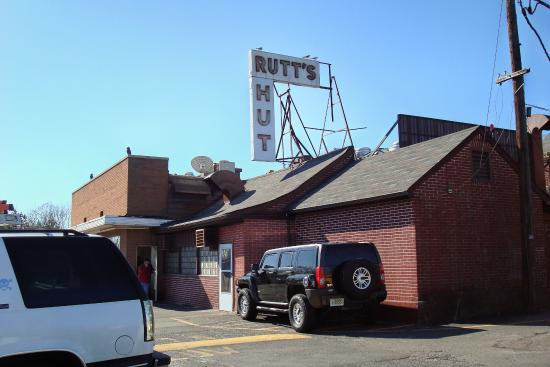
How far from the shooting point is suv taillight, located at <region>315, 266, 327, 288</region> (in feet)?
39.2

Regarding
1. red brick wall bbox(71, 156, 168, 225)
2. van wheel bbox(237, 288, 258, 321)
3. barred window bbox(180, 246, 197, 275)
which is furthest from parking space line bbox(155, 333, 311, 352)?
red brick wall bbox(71, 156, 168, 225)

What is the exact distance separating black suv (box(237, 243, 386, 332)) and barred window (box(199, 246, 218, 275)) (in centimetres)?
575

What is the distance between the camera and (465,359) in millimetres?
8914

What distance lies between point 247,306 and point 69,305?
1012 centimetres

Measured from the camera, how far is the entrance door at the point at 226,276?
17.7m

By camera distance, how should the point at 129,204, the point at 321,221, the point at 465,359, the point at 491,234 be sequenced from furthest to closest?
the point at 129,204 < the point at 321,221 < the point at 491,234 < the point at 465,359

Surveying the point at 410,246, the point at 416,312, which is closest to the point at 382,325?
the point at 416,312

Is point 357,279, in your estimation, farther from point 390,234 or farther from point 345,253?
point 390,234

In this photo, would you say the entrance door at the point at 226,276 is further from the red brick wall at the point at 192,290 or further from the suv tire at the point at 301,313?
the suv tire at the point at 301,313

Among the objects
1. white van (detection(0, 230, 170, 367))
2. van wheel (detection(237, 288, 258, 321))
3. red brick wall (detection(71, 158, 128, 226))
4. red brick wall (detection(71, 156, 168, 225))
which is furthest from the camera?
red brick wall (detection(71, 158, 128, 226))

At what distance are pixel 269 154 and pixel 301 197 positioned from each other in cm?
695

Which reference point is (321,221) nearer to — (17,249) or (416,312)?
(416,312)

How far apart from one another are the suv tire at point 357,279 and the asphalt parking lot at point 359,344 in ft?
2.83

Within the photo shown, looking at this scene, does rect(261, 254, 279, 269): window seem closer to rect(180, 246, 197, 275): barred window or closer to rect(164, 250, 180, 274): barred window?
rect(180, 246, 197, 275): barred window
